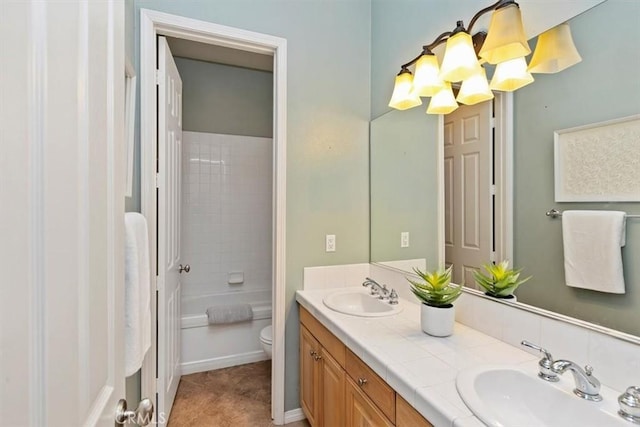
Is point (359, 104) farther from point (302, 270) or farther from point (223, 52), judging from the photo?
point (223, 52)

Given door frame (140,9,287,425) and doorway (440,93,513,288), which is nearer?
doorway (440,93,513,288)

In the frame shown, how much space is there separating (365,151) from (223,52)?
1652 mm

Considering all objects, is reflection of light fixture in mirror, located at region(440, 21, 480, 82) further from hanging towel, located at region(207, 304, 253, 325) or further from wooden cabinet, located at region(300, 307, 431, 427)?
hanging towel, located at region(207, 304, 253, 325)

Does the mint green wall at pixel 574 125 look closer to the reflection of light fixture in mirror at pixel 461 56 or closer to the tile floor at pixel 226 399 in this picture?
the reflection of light fixture in mirror at pixel 461 56

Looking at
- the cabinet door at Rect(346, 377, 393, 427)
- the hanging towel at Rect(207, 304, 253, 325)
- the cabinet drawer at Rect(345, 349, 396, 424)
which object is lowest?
the hanging towel at Rect(207, 304, 253, 325)

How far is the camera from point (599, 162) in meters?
0.99

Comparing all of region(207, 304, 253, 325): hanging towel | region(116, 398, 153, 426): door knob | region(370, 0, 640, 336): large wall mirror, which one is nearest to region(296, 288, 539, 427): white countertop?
region(370, 0, 640, 336): large wall mirror

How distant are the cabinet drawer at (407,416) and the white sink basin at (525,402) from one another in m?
0.14

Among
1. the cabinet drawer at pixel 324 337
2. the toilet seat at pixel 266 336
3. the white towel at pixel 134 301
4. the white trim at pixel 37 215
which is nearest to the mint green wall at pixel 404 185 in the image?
the cabinet drawer at pixel 324 337

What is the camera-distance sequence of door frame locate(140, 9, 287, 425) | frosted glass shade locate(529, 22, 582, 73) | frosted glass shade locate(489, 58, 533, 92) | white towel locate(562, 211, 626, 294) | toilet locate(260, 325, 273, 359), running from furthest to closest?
toilet locate(260, 325, 273, 359), door frame locate(140, 9, 287, 425), frosted glass shade locate(489, 58, 533, 92), frosted glass shade locate(529, 22, 582, 73), white towel locate(562, 211, 626, 294)

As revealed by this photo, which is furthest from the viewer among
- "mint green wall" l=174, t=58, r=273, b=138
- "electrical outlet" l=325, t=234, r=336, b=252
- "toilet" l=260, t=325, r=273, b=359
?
"mint green wall" l=174, t=58, r=273, b=138

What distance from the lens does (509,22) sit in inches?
45.7

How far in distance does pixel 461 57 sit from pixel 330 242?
1251 mm

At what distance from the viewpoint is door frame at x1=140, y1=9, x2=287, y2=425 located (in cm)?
166
